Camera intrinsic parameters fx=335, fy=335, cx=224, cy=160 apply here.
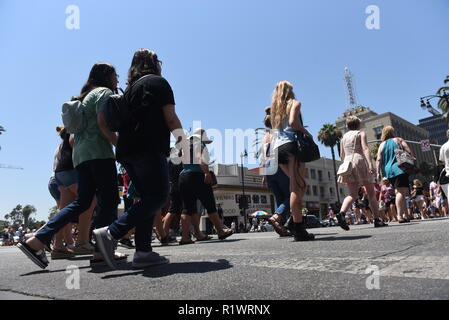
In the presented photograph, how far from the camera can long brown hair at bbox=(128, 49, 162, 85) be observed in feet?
9.80

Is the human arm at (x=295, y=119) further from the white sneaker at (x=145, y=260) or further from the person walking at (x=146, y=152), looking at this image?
the white sneaker at (x=145, y=260)

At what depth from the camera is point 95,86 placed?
3.44 meters

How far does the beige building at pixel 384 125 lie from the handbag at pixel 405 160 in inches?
2759

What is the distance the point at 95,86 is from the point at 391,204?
34.3 ft

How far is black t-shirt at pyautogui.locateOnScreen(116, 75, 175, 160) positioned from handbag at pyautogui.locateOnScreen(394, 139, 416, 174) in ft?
16.2

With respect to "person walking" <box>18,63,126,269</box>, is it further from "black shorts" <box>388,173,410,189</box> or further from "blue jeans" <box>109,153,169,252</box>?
"black shorts" <box>388,173,410,189</box>

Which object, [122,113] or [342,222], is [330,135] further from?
[122,113]

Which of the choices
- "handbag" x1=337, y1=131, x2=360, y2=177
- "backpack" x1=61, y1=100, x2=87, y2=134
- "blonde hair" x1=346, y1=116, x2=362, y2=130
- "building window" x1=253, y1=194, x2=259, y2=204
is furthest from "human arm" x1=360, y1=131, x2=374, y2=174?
"building window" x1=253, y1=194, x2=259, y2=204

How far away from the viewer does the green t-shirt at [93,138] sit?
3.16 meters

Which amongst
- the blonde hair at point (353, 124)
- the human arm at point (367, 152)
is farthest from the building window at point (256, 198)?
the human arm at point (367, 152)

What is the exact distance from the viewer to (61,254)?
435 cm

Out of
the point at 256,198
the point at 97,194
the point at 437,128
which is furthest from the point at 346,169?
the point at 437,128

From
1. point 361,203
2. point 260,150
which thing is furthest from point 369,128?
point 260,150
